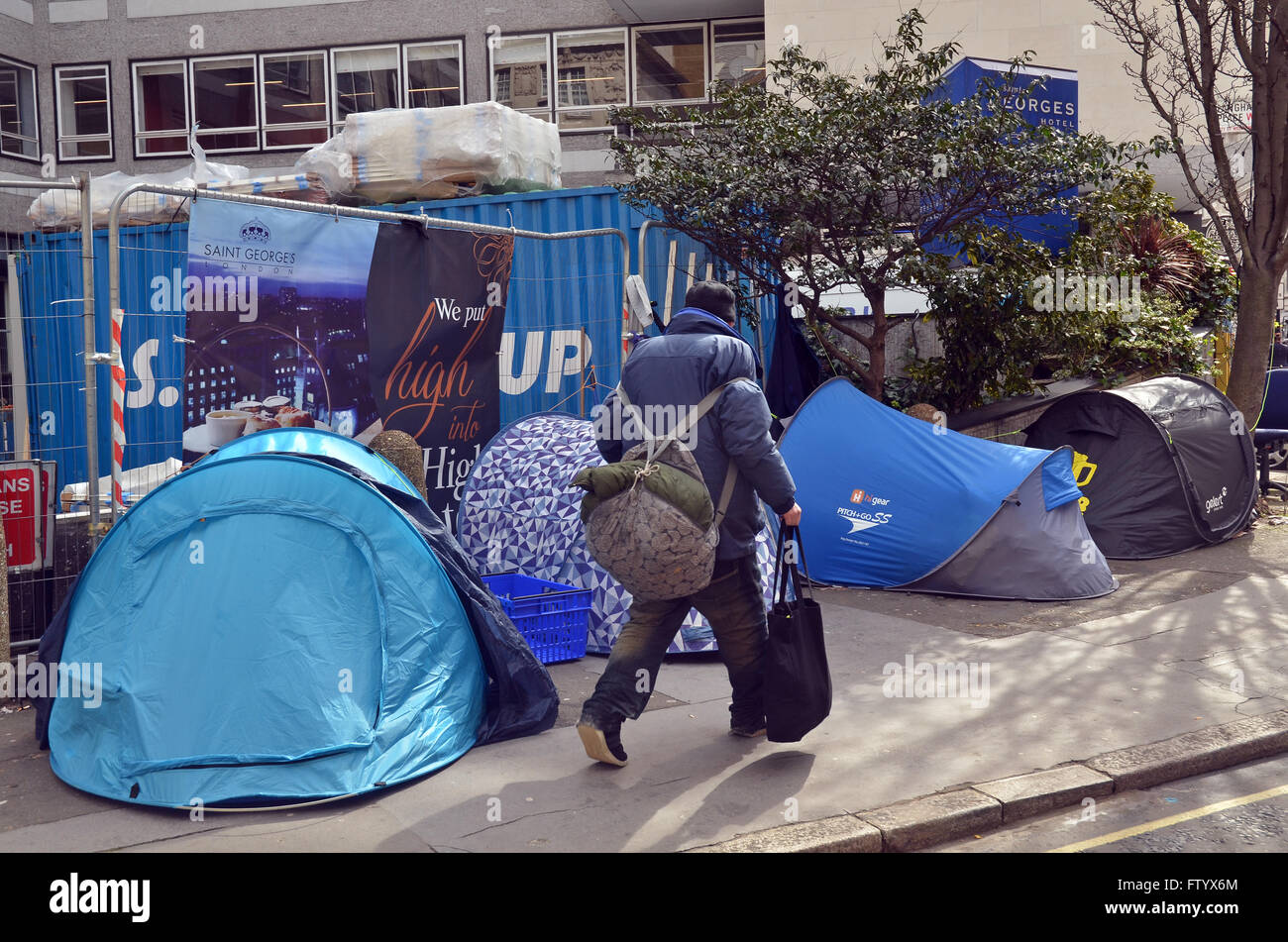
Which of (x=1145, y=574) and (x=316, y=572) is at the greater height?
(x=316, y=572)

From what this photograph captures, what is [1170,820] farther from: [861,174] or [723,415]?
[861,174]

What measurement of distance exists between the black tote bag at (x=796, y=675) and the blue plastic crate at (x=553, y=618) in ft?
5.78

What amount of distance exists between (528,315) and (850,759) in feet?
18.7

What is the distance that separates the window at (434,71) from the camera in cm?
1978

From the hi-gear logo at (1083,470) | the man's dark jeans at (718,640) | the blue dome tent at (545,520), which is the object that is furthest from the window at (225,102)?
the man's dark jeans at (718,640)

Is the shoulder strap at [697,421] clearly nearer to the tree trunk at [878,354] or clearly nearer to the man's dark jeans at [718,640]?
the man's dark jeans at [718,640]

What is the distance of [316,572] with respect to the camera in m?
4.83

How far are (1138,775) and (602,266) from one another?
21.2 feet

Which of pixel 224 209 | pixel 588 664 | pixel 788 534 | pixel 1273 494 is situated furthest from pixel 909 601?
pixel 1273 494

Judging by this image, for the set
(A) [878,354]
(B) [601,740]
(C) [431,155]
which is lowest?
(B) [601,740]

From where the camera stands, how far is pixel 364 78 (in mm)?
19891

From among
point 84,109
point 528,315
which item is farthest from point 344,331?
point 84,109

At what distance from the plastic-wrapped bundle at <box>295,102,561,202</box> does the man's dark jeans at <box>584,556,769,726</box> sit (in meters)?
6.47

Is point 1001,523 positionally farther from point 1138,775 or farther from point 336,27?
point 336,27
